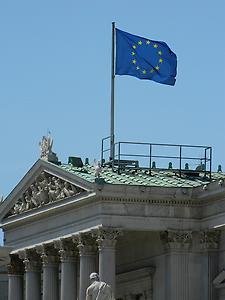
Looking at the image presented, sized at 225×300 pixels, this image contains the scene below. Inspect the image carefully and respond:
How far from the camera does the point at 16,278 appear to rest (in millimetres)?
91812

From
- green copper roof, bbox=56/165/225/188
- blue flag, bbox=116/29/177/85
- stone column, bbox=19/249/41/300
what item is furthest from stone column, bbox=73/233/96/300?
blue flag, bbox=116/29/177/85

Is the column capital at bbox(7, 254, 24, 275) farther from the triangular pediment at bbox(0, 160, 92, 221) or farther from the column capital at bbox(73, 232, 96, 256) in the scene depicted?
the column capital at bbox(73, 232, 96, 256)

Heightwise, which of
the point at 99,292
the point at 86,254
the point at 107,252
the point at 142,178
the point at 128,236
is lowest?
the point at 99,292

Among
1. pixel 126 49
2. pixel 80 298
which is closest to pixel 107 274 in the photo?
pixel 80 298

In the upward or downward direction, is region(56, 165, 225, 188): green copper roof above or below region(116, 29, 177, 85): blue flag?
below

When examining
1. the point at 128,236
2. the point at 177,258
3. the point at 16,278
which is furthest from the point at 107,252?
the point at 16,278

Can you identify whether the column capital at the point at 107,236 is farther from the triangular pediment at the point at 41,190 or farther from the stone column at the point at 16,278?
the stone column at the point at 16,278

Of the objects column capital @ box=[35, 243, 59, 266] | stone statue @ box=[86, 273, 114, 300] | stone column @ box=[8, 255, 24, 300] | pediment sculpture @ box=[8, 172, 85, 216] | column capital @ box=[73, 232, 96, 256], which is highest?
pediment sculpture @ box=[8, 172, 85, 216]

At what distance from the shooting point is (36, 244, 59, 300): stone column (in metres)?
83.7

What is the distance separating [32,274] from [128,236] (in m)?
8.34

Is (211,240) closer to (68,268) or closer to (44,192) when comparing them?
(68,268)

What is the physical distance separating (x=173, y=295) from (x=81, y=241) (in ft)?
19.0

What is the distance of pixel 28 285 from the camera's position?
289 ft

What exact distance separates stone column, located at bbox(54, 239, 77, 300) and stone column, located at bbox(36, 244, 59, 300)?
6.55 feet
